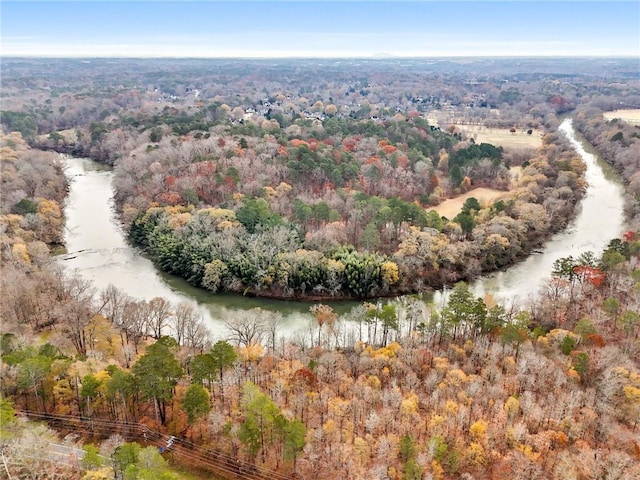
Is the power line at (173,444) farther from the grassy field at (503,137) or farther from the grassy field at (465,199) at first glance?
the grassy field at (503,137)

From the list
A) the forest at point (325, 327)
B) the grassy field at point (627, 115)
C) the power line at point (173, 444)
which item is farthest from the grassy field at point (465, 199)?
the grassy field at point (627, 115)

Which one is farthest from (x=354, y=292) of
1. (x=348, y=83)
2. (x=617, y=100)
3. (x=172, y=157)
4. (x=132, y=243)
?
(x=348, y=83)

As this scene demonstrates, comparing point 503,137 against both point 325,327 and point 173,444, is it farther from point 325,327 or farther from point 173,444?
point 173,444

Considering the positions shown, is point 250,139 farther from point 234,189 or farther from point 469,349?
point 469,349

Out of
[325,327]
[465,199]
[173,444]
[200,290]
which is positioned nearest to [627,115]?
[465,199]

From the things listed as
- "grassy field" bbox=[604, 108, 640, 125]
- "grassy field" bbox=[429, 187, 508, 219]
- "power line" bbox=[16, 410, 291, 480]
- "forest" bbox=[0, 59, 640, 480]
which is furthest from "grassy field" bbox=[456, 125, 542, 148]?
"power line" bbox=[16, 410, 291, 480]

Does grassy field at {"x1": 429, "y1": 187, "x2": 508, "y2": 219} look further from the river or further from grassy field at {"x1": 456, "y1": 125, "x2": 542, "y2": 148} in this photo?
grassy field at {"x1": 456, "y1": 125, "x2": 542, "y2": 148}
